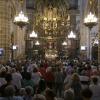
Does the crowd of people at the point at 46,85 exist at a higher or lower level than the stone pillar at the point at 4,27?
lower

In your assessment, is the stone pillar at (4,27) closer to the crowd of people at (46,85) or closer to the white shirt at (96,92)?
the crowd of people at (46,85)

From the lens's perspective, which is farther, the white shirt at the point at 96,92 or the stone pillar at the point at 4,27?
the stone pillar at the point at 4,27

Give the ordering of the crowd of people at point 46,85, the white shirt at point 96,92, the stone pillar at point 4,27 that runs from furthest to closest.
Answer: the stone pillar at point 4,27 → the white shirt at point 96,92 → the crowd of people at point 46,85

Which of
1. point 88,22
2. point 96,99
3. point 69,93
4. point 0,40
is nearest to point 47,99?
point 69,93

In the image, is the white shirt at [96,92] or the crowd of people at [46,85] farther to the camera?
the white shirt at [96,92]

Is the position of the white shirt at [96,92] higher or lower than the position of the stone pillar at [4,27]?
lower

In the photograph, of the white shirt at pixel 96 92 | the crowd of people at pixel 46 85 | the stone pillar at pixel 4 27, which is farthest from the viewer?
the stone pillar at pixel 4 27

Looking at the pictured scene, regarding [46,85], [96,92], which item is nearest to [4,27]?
[46,85]

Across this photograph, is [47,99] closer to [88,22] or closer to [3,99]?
[3,99]

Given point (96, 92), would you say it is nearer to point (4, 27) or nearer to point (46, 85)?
point (46, 85)

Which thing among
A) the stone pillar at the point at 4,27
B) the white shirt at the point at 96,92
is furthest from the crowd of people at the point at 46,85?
the stone pillar at the point at 4,27

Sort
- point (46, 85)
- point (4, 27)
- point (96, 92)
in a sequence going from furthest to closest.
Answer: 1. point (4, 27)
2. point (46, 85)
3. point (96, 92)

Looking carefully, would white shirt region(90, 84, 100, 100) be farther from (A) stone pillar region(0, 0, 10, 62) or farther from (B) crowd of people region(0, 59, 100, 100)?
(A) stone pillar region(0, 0, 10, 62)

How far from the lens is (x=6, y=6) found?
110 ft
